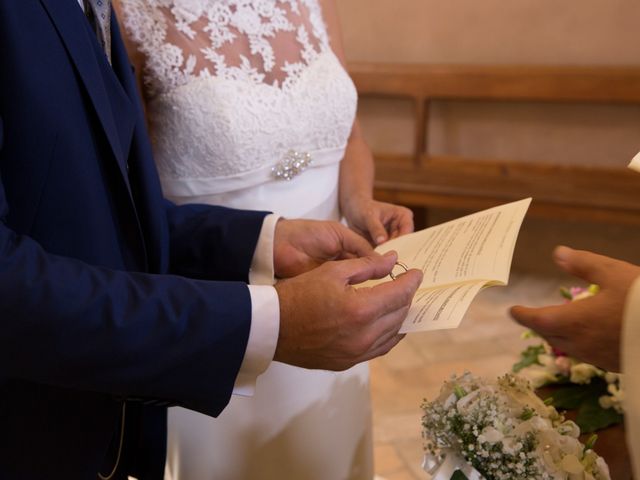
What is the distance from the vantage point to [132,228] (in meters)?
1.27

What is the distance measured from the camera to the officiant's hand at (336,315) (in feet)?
3.57

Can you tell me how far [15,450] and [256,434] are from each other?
2.58 feet

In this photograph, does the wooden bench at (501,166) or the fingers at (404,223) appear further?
the wooden bench at (501,166)

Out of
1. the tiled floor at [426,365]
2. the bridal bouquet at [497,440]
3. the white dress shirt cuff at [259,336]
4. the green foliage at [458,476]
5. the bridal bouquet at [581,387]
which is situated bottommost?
the tiled floor at [426,365]

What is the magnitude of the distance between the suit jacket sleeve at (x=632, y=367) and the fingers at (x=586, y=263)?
0.12m

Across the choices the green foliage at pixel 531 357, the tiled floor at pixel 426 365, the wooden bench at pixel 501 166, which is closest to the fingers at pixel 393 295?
the green foliage at pixel 531 357

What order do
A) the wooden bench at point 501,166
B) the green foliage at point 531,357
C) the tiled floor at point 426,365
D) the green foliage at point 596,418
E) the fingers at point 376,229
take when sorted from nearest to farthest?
the fingers at point 376,229
the green foliage at point 596,418
the green foliage at point 531,357
the tiled floor at point 426,365
the wooden bench at point 501,166

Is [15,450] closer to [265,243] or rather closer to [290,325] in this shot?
[290,325]

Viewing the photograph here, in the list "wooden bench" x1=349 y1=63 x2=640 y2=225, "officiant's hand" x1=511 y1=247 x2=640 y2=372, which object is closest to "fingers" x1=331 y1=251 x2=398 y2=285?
"officiant's hand" x1=511 y1=247 x2=640 y2=372

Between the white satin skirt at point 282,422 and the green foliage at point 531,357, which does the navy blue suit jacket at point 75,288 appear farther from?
the green foliage at point 531,357

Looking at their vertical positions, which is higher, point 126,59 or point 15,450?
point 126,59

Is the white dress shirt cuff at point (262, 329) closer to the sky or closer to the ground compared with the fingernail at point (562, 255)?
closer to the ground

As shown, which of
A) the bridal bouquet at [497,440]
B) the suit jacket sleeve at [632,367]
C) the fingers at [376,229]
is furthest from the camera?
the fingers at [376,229]

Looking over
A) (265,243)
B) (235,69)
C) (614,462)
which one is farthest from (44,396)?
(614,462)
